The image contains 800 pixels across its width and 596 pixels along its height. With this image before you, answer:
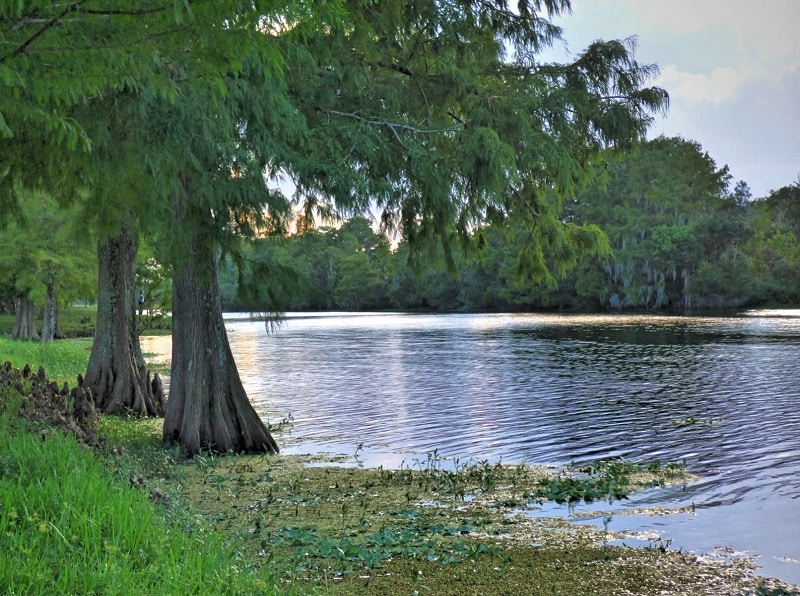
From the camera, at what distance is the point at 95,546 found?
4797 millimetres

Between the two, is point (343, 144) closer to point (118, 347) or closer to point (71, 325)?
point (118, 347)

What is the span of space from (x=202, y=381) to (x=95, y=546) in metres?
7.18

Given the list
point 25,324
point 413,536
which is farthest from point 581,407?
point 25,324

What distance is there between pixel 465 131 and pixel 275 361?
24963mm

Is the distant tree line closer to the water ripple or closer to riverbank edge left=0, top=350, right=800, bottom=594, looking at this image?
the water ripple

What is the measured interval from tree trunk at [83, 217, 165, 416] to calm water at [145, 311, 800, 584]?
9.80ft

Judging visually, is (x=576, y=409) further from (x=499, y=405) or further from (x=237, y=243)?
(x=237, y=243)

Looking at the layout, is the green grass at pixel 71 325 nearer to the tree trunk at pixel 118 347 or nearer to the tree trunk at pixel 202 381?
the tree trunk at pixel 118 347

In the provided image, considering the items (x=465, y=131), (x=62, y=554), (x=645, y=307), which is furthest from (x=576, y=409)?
(x=645, y=307)

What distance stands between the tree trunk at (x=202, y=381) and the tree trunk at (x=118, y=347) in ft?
14.4

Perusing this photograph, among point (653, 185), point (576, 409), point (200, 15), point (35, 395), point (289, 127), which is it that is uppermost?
point (653, 185)

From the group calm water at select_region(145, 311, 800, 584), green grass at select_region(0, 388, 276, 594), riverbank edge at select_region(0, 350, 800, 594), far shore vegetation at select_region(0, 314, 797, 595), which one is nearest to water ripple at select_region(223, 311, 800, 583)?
calm water at select_region(145, 311, 800, 584)

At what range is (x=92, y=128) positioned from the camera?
786cm

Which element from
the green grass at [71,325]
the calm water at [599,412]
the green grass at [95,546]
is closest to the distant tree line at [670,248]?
the green grass at [71,325]
